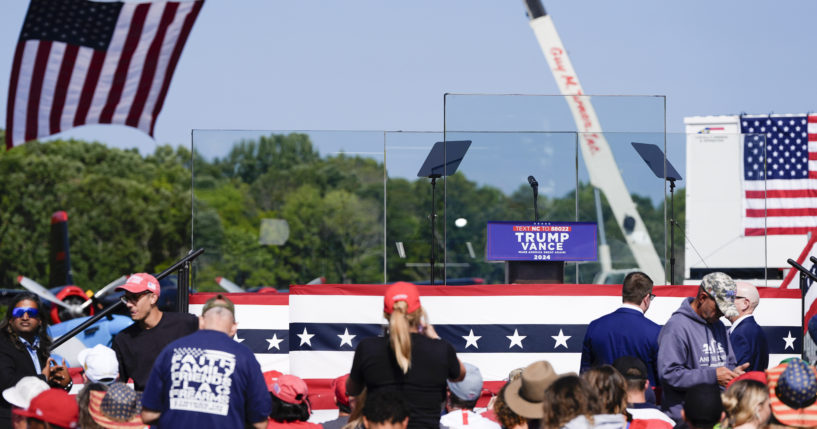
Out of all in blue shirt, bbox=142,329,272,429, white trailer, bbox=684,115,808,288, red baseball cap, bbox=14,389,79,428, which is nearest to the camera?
blue shirt, bbox=142,329,272,429

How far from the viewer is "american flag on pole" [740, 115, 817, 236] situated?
490 inches

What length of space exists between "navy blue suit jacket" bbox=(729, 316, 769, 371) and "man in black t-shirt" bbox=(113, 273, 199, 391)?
3.72 m

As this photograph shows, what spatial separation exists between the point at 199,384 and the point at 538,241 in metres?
6.16

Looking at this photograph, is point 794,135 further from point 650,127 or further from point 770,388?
point 770,388

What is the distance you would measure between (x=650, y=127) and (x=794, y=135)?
9.42 meters

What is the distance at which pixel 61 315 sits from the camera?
2411 cm

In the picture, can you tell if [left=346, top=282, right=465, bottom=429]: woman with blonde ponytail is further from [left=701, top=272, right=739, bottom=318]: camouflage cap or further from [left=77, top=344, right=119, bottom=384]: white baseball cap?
[left=701, top=272, right=739, bottom=318]: camouflage cap

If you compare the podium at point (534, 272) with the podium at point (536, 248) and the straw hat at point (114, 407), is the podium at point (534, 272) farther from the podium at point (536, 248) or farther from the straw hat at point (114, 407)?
the straw hat at point (114, 407)

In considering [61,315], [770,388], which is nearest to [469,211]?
[770,388]

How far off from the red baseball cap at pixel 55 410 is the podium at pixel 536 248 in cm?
606

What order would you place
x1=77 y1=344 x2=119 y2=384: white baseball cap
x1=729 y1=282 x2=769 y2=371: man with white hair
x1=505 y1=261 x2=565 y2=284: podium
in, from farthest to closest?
1. x1=505 y1=261 x2=565 y2=284: podium
2. x1=729 y1=282 x2=769 y2=371: man with white hair
3. x1=77 y1=344 x2=119 y2=384: white baseball cap

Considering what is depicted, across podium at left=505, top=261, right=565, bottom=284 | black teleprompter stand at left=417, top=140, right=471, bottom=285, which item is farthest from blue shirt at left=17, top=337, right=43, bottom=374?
black teleprompter stand at left=417, top=140, right=471, bottom=285

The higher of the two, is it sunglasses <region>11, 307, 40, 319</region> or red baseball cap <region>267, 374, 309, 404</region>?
sunglasses <region>11, 307, 40, 319</region>

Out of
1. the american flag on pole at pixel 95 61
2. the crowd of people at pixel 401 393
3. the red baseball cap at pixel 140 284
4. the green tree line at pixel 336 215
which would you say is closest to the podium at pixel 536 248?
the green tree line at pixel 336 215
